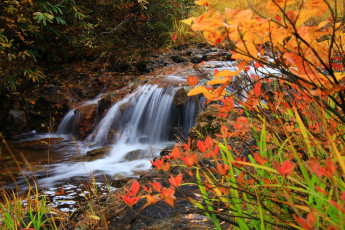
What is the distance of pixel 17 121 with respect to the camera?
22.3 feet

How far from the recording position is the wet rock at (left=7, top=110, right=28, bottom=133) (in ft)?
22.1

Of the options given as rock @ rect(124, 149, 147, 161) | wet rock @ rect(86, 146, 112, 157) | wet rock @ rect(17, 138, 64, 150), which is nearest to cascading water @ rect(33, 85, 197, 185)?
rock @ rect(124, 149, 147, 161)

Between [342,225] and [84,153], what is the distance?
502 cm

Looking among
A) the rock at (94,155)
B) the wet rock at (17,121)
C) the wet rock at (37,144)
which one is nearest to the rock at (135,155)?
the rock at (94,155)

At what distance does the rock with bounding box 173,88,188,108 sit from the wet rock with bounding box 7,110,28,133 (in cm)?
412

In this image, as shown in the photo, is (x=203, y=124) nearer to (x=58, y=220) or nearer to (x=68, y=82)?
(x=58, y=220)

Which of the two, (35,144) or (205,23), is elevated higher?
(205,23)

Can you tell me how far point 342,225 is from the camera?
2.27 ft

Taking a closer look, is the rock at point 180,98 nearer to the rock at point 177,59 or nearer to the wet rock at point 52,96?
the rock at point 177,59

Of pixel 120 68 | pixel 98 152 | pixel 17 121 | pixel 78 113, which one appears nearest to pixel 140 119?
pixel 98 152

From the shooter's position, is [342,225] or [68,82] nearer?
[342,225]

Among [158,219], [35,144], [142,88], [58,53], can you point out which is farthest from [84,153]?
[58,53]

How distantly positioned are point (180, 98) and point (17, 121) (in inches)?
172

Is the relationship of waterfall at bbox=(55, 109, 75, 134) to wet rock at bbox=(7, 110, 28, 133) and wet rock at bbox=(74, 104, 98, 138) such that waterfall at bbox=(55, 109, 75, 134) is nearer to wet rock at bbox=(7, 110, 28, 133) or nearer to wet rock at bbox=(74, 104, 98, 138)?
wet rock at bbox=(74, 104, 98, 138)
